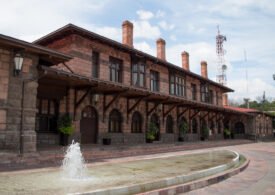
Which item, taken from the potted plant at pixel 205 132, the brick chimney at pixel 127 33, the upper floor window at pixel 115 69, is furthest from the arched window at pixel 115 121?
the potted plant at pixel 205 132

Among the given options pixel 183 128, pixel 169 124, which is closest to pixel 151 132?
pixel 169 124

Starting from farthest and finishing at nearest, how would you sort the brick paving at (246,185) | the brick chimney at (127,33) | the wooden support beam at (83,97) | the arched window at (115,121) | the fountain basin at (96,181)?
the brick chimney at (127,33), the arched window at (115,121), the wooden support beam at (83,97), the brick paving at (246,185), the fountain basin at (96,181)

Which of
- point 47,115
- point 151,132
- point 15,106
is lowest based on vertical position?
point 151,132

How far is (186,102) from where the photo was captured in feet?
69.2

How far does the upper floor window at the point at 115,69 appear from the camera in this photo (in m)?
17.9

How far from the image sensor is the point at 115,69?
717 inches

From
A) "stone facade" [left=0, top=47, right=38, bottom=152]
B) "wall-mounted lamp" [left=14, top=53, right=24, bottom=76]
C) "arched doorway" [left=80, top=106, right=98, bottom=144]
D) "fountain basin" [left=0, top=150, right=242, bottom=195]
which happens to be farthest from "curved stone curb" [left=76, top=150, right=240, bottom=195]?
"arched doorway" [left=80, top=106, right=98, bottom=144]

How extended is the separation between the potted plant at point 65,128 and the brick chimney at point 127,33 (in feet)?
28.9

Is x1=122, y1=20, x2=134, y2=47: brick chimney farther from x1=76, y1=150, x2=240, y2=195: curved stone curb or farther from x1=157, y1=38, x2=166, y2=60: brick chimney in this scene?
x1=76, y1=150, x2=240, y2=195: curved stone curb

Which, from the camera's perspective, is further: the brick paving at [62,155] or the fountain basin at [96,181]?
the brick paving at [62,155]

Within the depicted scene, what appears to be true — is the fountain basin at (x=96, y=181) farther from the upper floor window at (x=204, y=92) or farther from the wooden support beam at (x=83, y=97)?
the upper floor window at (x=204, y=92)

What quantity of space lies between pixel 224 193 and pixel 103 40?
38.9 feet

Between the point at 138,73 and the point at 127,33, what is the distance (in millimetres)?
3346

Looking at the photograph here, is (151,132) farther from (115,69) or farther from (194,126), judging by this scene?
(194,126)
